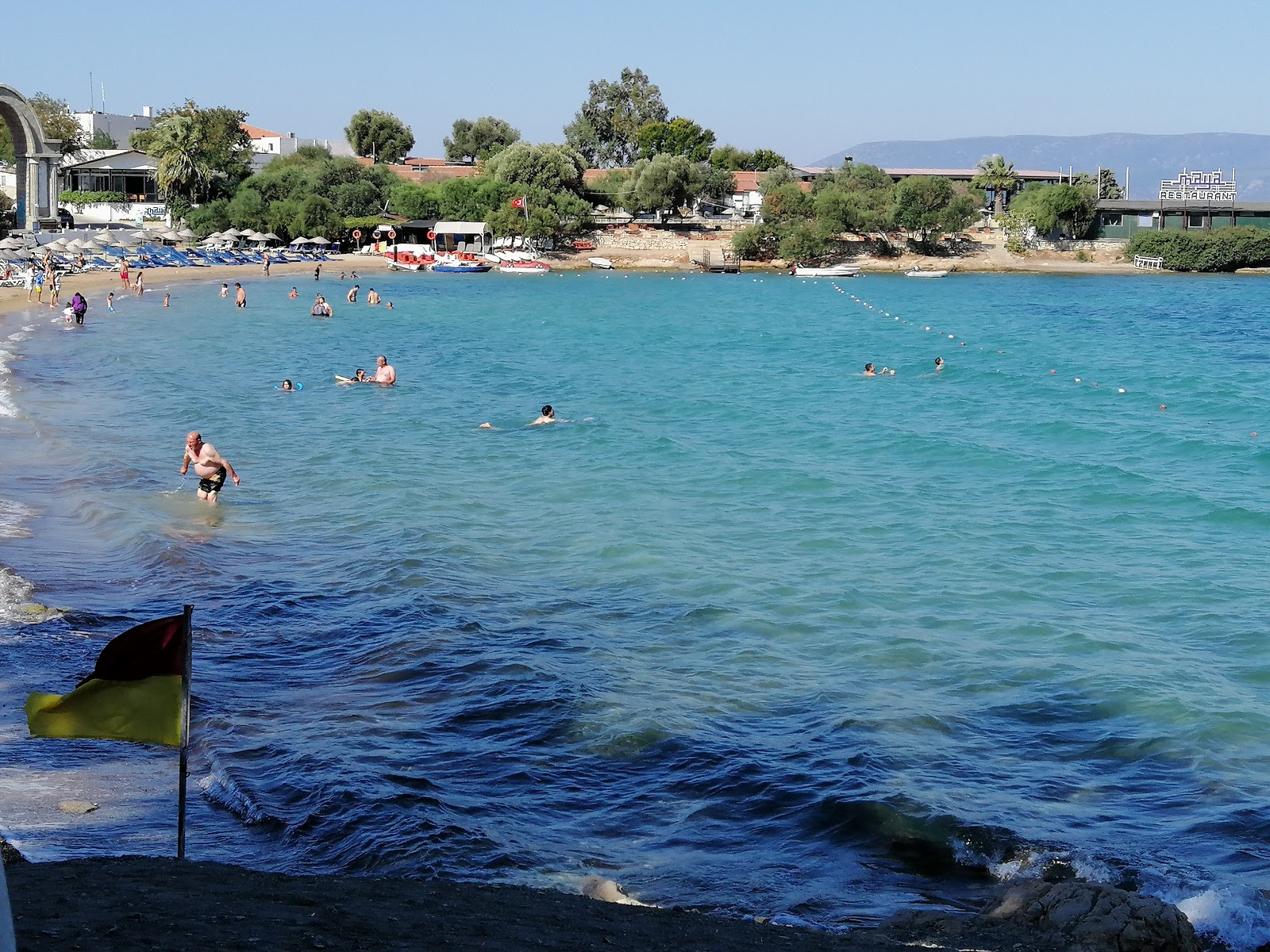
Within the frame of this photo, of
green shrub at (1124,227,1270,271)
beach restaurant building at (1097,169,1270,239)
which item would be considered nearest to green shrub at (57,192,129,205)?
beach restaurant building at (1097,169,1270,239)

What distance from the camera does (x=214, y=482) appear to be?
63.5 ft

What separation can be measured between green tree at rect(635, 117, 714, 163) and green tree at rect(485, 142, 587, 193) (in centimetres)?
3063

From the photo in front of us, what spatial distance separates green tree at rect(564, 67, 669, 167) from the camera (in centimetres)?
13675

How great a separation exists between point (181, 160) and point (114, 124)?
42.6 metres

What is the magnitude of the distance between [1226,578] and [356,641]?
10786 millimetres

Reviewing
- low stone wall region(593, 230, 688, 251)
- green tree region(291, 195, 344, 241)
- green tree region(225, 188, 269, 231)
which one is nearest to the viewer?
green tree region(225, 188, 269, 231)

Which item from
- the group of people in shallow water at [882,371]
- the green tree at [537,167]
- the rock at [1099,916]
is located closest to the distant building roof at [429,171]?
the green tree at [537,167]

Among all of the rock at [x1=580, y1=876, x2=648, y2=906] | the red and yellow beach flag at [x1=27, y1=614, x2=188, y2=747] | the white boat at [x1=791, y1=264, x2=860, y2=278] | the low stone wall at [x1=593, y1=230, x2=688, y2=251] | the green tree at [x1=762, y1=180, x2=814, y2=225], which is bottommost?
the rock at [x1=580, y1=876, x2=648, y2=906]

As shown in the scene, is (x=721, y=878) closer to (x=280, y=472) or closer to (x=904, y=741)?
(x=904, y=741)

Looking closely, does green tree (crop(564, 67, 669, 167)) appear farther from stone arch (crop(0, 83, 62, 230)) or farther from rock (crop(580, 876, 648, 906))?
rock (crop(580, 876, 648, 906))

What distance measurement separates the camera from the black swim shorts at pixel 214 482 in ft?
63.4

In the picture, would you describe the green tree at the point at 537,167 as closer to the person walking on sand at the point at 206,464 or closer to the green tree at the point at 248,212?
the green tree at the point at 248,212

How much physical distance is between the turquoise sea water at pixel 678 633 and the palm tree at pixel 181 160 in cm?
5903

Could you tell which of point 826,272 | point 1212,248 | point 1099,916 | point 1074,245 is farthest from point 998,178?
point 1099,916
